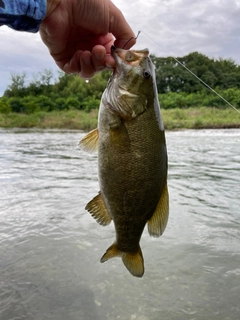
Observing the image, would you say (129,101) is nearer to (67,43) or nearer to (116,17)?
(116,17)

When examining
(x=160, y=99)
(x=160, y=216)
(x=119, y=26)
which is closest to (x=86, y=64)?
(x=119, y=26)

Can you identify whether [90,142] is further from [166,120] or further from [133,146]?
[166,120]

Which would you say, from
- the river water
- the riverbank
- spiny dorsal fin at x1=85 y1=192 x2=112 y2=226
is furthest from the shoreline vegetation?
spiny dorsal fin at x1=85 y1=192 x2=112 y2=226

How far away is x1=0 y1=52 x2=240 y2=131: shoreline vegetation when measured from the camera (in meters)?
31.5

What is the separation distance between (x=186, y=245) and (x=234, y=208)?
5.82ft

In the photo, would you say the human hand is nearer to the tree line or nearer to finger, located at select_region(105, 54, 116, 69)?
finger, located at select_region(105, 54, 116, 69)

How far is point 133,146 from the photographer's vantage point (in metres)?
2.02

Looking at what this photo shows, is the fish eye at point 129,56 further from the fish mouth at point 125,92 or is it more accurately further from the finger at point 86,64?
the finger at point 86,64

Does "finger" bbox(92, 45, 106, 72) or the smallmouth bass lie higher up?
"finger" bbox(92, 45, 106, 72)

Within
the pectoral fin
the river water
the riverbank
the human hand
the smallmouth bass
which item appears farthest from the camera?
the riverbank

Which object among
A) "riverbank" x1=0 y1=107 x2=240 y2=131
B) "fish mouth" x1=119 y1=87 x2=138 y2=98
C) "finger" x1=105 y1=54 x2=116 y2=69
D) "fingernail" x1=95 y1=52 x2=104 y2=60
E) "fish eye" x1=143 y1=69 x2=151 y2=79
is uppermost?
"fingernail" x1=95 y1=52 x2=104 y2=60

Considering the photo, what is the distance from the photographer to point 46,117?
34656 millimetres

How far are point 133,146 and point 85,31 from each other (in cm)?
125

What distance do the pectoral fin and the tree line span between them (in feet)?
118
